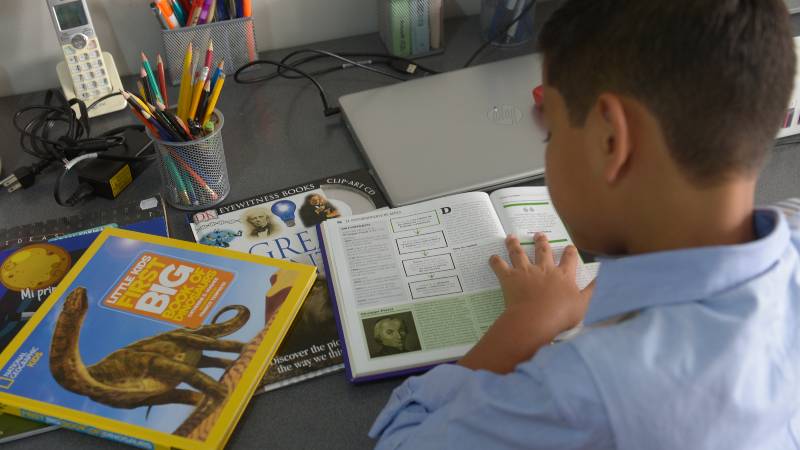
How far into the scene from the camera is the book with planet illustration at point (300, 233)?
672mm

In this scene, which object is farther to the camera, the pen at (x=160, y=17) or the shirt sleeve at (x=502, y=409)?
the pen at (x=160, y=17)

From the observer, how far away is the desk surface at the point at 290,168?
0.62 meters

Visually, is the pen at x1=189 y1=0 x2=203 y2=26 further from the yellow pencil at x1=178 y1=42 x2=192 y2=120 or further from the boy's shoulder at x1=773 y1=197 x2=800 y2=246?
the boy's shoulder at x1=773 y1=197 x2=800 y2=246

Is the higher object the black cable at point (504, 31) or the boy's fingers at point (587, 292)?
the black cable at point (504, 31)

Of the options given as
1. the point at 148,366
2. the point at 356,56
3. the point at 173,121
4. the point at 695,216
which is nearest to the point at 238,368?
the point at 148,366

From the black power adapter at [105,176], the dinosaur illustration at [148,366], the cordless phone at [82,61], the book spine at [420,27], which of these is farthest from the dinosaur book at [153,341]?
the book spine at [420,27]

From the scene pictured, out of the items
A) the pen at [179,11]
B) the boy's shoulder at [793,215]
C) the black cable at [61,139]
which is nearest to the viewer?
the boy's shoulder at [793,215]

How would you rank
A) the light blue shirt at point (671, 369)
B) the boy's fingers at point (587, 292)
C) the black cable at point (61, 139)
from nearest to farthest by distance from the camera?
the light blue shirt at point (671, 369), the boy's fingers at point (587, 292), the black cable at point (61, 139)

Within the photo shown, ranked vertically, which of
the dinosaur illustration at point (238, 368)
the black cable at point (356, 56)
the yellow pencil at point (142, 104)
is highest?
the yellow pencil at point (142, 104)

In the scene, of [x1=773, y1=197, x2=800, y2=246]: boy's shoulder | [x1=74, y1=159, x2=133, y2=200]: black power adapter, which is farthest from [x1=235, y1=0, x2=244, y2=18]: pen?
[x1=773, y1=197, x2=800, y2=246]: boy's shoulder

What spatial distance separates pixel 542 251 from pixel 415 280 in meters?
0.14

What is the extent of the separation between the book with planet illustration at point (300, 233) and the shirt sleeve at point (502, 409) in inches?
4.3

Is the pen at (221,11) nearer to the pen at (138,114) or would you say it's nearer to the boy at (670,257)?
the pen at (138,114)

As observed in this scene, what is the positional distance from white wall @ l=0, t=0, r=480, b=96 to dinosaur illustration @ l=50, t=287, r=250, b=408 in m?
0.56
